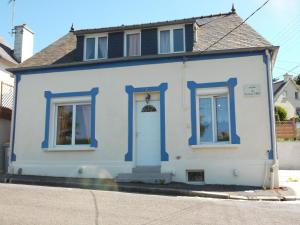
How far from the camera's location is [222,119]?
40.0 feet

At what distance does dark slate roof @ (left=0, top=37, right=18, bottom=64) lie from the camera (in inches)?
765

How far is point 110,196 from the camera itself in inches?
345

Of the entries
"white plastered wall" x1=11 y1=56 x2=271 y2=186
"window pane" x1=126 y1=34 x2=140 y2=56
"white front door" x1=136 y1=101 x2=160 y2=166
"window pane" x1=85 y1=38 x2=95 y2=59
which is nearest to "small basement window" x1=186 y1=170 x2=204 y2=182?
"white plastered wall" x1=11 y1=56 x2=271 y2=186

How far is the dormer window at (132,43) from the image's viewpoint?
44.6 feet

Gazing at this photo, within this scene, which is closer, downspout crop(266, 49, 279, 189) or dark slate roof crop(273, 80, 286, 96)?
downspout crop(266, 49, 279, 189)

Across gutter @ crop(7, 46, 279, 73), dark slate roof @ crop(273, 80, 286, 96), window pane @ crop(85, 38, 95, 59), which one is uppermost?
dark slate roof @ crop(273, 80, 286, 96)

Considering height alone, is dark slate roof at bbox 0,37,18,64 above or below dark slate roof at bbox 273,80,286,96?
below

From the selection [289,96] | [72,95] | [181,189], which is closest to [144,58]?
[72,95]

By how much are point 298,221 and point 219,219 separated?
4.72 feet

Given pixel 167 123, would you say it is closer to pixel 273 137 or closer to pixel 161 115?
pixel 161 115

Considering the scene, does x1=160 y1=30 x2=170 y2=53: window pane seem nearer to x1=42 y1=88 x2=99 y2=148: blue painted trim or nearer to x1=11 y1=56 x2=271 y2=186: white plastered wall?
x1=11 y1=56 x2=271 y2=186: white plastered wall

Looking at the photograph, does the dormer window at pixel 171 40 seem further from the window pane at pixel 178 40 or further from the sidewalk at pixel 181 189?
the sidewalk at pixel 181 189

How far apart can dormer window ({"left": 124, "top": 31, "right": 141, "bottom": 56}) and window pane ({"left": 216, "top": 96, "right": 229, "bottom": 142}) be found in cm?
356

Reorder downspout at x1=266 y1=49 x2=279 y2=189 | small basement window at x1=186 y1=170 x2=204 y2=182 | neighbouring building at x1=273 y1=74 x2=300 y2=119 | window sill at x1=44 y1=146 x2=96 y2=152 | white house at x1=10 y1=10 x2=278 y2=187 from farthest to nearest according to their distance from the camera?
neighbouring building at x1=273 y1=74 x2=300 y2=119 → window sill at x1=44 y1=146 x2=96 y2=152 → small basement window at x1=186 y1=170 x2=204 y2=182 → white house at x1=10 y1=10 x2=278 y2=187 → downspout at x1=266 y1=49 x2=279 y2=189
